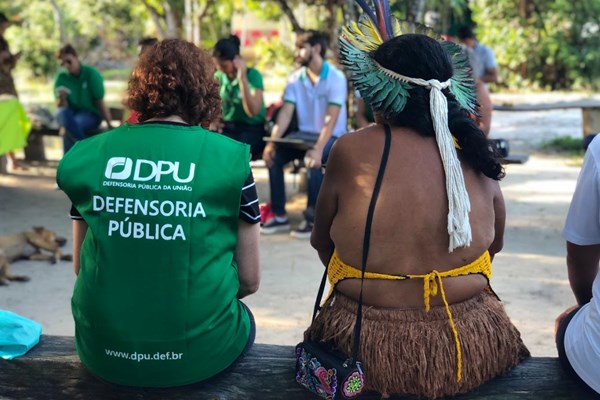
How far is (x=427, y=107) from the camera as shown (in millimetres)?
2283

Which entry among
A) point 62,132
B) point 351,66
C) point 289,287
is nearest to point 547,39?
point 62,132

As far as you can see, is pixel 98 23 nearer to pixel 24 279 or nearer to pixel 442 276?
pixel 24 279

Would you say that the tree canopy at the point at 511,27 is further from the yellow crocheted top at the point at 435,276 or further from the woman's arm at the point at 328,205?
the yellow crocheted top at the point at 435,276

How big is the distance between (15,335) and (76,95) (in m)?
6.26

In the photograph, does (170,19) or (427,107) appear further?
(170,19)

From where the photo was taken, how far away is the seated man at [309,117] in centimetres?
633

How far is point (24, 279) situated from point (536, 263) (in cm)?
367

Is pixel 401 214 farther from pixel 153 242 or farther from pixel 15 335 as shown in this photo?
pixel 15 335

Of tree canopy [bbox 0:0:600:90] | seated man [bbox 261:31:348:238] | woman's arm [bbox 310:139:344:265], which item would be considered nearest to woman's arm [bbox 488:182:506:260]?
woman's arm [bbox 310:139:344:265]

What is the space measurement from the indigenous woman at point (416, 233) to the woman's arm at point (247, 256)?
24 cm

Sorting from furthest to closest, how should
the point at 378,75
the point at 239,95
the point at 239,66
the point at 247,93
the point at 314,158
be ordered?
1. the point at 239,95
2. the point at 247,93
3. the point at 239,66
4. the point at 314,158
5. the point at 378,75

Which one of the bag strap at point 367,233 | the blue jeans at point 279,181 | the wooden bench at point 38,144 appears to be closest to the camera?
the bag strap at point 367,233

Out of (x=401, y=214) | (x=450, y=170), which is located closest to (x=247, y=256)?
(x=401, y=214)

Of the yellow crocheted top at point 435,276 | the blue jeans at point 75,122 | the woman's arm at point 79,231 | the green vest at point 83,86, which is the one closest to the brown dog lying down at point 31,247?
the blue jeans at point 75,122
